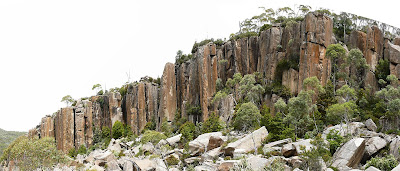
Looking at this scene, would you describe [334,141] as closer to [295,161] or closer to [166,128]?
[295,161]

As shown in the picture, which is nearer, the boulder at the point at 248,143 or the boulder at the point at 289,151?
the boulder at the point at 289,151

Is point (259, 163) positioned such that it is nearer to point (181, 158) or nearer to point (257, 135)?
point (257, 135)

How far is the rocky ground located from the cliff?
45.1 feet

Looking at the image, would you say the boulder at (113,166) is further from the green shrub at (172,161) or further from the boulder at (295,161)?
the boulder at (295,161)

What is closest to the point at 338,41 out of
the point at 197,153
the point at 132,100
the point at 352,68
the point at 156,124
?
the point at 352,68

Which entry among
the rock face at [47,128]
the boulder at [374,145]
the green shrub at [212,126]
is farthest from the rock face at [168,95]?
the boulder at [374,145]

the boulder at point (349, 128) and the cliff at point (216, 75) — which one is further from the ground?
the cliff at point (216, 75)

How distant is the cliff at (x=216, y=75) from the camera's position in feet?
166

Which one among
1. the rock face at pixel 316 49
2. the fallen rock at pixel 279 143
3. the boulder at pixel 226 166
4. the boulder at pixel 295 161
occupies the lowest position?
the boulder at pixel 226 166

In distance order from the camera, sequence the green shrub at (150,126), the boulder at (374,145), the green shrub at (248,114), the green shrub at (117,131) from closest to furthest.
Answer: the boulder at (374,145) → the green shrub at (248,114) → the green shrub at (150,126) → the green shrub at (117,131)

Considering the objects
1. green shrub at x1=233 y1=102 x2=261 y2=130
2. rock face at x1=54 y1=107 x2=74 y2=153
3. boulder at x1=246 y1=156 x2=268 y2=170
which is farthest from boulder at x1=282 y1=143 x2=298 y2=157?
rock face at x1=54 y1=107 x2=74 y2=153

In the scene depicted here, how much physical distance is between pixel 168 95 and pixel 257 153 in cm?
3773

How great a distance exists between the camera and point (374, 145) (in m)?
33.3

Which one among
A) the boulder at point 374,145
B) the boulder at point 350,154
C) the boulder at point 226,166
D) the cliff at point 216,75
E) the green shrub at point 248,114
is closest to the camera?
the boulder at point 350,154
